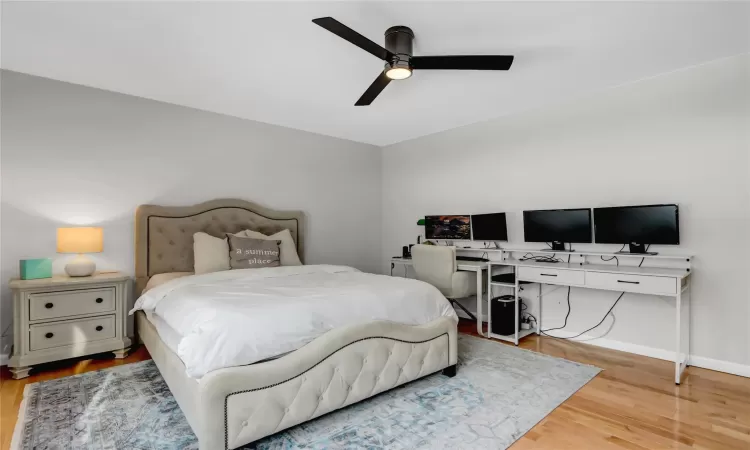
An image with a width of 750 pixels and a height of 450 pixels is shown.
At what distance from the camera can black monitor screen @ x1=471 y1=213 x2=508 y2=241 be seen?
398 cm

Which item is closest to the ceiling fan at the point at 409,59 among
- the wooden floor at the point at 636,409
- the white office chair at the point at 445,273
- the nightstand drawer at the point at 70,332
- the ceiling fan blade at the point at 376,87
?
the ceiling fan blade at the point at 376,87

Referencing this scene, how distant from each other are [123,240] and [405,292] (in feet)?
8.74

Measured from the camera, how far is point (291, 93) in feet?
11.3

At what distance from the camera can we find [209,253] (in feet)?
11.3

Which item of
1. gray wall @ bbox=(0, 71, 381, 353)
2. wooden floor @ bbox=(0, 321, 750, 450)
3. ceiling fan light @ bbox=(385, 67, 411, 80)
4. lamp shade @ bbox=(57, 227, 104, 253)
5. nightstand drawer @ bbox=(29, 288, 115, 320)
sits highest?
ceiling fan light @ bbox=(385, 67, 411, 80)

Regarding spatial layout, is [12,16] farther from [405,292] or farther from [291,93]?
[405,292]

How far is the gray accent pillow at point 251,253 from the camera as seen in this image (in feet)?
11.4

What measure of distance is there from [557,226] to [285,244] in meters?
2.70

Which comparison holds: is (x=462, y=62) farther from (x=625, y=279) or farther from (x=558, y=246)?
(x=558, y=246)

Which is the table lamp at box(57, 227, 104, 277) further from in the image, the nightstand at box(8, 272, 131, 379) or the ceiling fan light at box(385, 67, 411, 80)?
the ceiling fan light at box(385, 67, 411, 80)

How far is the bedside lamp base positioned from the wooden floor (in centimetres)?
71

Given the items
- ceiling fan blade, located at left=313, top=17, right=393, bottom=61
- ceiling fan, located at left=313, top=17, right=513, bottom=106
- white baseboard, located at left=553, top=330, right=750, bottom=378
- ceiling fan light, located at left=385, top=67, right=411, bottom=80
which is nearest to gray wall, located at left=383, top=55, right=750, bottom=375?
white baseboard, located at left=553, top=330, right=750, bottom=378

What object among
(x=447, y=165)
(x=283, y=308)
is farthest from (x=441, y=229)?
(x=283, y=308)

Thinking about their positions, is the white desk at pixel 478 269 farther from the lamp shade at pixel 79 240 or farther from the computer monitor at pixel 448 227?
the lamp shade at pixel 79 240
